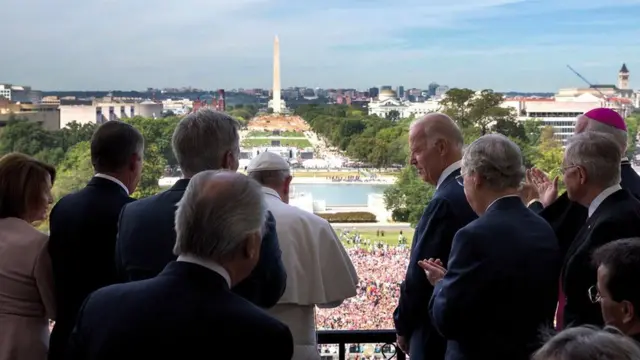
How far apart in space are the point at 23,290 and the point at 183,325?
886mm

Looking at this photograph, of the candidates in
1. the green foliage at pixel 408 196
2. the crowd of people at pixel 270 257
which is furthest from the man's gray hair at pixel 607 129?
the green foliage at pixel 408 196

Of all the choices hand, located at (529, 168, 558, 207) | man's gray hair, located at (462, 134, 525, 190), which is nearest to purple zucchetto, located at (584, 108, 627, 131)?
hand, located at (529, 168, 558, 207)

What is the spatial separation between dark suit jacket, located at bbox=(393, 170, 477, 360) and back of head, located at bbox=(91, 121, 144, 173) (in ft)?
2.53

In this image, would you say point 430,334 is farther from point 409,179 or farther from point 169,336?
point 409,179

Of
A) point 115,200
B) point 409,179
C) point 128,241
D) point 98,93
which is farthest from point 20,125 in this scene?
point 128,241

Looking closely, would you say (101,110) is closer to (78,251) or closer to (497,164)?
(78,251)

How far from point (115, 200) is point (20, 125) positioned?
10.6 ft

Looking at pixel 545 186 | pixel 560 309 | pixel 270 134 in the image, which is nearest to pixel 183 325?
pixel 560 309

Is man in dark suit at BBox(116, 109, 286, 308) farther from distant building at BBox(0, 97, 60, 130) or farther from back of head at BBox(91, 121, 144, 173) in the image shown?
distant building at BBox(0, 97, 60, 130)

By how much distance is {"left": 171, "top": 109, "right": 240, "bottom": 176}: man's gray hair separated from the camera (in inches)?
62.4

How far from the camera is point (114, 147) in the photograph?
71.3 inches

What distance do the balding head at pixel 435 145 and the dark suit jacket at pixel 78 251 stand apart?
0.86 metres

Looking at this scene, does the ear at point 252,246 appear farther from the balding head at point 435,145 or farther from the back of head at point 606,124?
the back of head at point 606,124

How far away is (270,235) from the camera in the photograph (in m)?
1.41
